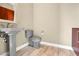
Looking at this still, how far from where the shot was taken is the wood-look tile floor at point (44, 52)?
64.9 inches

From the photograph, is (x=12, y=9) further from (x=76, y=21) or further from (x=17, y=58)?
(x=76, y=21)

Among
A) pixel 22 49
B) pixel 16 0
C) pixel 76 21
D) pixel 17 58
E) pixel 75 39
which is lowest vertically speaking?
pixel 17 58

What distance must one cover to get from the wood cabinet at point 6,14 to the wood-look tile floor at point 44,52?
1.34 ft

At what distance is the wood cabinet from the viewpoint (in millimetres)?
1611

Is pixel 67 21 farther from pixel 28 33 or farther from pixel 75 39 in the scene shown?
pixel 28 33

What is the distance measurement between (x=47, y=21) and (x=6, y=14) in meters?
0.49

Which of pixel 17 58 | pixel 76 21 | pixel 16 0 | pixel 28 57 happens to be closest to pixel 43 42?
pixel 28 57

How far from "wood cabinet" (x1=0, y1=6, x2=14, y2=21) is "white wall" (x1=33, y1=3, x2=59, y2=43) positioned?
27cm

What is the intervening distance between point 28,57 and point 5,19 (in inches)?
20.5

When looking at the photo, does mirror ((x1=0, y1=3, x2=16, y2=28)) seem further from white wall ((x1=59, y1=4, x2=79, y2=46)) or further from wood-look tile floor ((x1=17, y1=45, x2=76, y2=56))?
white wall ((x1=59, y1=4, x2=79, y2=46))

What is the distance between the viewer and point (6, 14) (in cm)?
163

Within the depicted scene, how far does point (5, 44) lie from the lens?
161 cm

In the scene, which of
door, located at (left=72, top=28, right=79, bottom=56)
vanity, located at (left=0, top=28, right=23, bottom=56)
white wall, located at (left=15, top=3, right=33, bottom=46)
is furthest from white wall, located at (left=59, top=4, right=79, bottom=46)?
vanity, located at (left=0, top=28, right=23, bottom=56)

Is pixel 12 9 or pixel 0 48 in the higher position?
pixel 12 9
